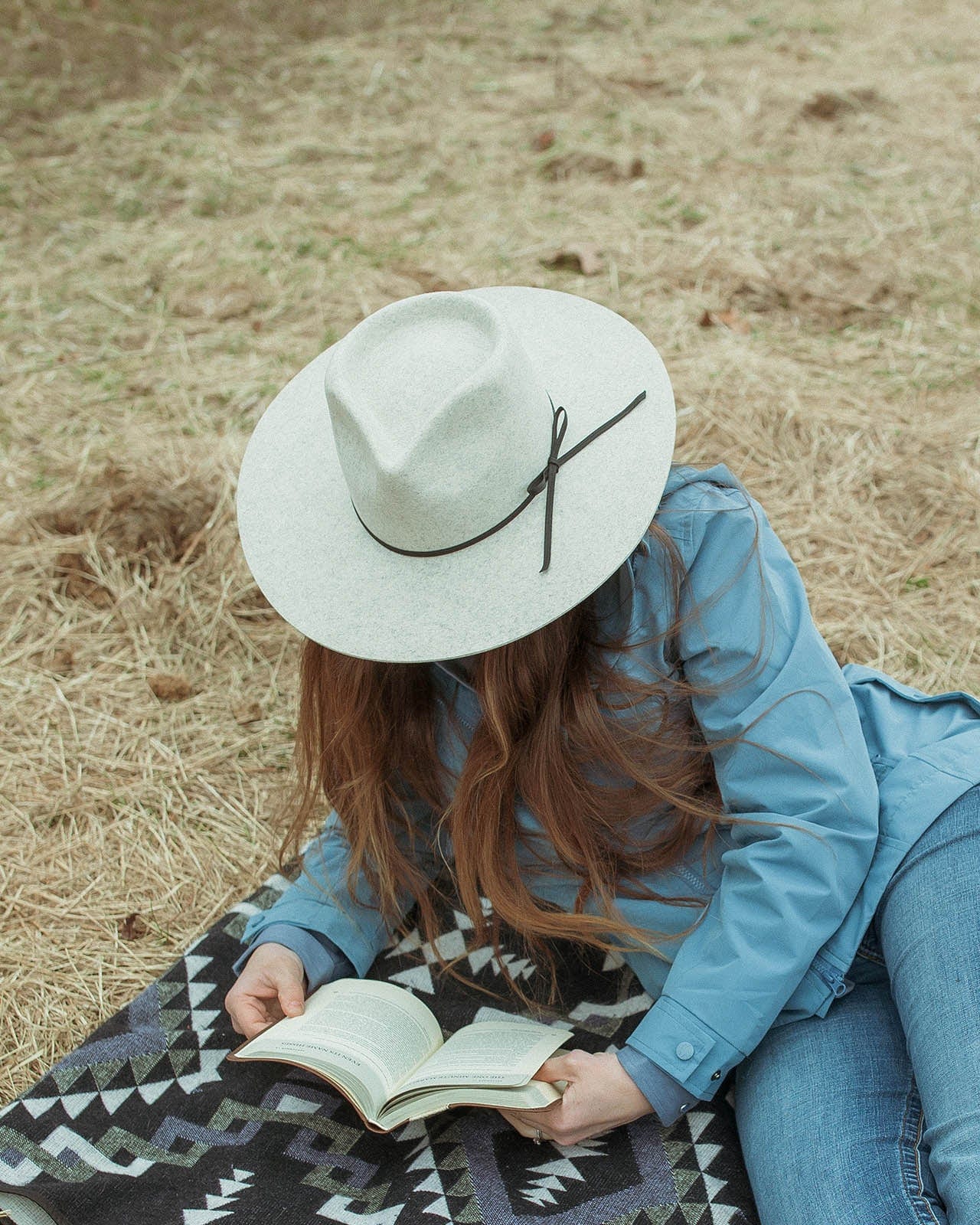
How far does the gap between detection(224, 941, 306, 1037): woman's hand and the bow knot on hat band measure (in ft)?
2.86

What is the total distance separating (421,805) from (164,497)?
1595 millimetres

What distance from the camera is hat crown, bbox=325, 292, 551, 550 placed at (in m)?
1.49

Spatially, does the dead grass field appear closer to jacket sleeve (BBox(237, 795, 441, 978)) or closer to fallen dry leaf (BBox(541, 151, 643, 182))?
fallen dry leaf (BBox(541, 151, 643, 182))

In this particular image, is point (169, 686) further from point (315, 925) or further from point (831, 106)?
point (831, 106)

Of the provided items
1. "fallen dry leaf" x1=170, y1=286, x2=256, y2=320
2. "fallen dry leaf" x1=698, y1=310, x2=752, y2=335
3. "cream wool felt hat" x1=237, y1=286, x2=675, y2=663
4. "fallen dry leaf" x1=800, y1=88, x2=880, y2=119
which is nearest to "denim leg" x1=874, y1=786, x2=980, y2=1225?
"cream wool felt hat" x1=237, y1=286, x2=675, y2=663

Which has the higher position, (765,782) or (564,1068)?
(765,782)

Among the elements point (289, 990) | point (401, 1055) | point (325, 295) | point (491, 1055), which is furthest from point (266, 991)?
point (325, 295)

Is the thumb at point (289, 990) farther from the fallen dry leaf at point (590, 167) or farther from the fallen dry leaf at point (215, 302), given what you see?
the fallen dry leaf at point (590, 167)

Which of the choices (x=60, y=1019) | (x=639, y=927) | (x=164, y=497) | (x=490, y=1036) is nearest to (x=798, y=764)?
(x=639, y=927)

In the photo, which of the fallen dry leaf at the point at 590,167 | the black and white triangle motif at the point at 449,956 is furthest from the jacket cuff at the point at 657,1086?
the fallen dry leaf at the point at 590,167

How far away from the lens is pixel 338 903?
7.13 ft

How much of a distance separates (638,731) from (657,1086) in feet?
1.81

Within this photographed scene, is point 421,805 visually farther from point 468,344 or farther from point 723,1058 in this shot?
point 468,344

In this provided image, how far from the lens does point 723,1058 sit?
1760 millimetres
